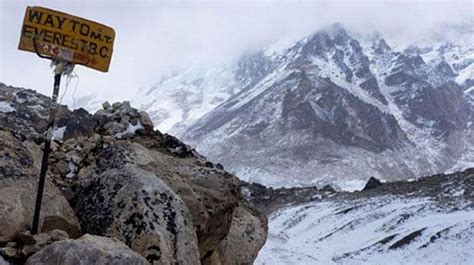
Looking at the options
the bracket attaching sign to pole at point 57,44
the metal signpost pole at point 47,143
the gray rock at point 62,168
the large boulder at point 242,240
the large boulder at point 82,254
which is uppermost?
the bracket attaching sign to pole at point 57,44

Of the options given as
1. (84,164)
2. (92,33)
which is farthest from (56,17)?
(84,164)

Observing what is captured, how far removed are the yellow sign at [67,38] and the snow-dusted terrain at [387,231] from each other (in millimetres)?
20782

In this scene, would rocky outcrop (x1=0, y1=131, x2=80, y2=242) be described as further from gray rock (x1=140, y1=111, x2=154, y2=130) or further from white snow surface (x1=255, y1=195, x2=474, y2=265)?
white snow surface (x1=255, y1=195, x2=474, y2=265)

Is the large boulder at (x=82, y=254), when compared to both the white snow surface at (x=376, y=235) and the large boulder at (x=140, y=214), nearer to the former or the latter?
the large boulder at (x=140, y=214)

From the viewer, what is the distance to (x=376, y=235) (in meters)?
45.4

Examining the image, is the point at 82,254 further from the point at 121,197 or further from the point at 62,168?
the point at 62,168

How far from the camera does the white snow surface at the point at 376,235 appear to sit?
35.9m

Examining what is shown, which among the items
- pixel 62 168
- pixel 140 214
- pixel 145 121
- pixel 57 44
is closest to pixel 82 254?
pixel 140 214

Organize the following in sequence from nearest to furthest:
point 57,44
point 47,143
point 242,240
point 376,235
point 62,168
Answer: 1. point 47,143
2. point 57,44
3. point 62,168
4. point 242,240
5. point 376,235

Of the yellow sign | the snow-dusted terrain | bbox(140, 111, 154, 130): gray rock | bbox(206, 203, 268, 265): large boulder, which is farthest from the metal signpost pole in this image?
the snow-dusted terrain

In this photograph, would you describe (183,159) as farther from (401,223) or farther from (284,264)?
(401,223)

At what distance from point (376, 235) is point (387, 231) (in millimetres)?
921

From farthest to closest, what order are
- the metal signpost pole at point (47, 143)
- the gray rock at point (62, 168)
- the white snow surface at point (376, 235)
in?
the white snow surface at point (376, 235) < the gray rock at point (62, 168) < the metal signpost pole at point (47, 143)

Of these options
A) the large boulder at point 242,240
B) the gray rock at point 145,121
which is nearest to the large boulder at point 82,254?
the large boulder at point 242,240
